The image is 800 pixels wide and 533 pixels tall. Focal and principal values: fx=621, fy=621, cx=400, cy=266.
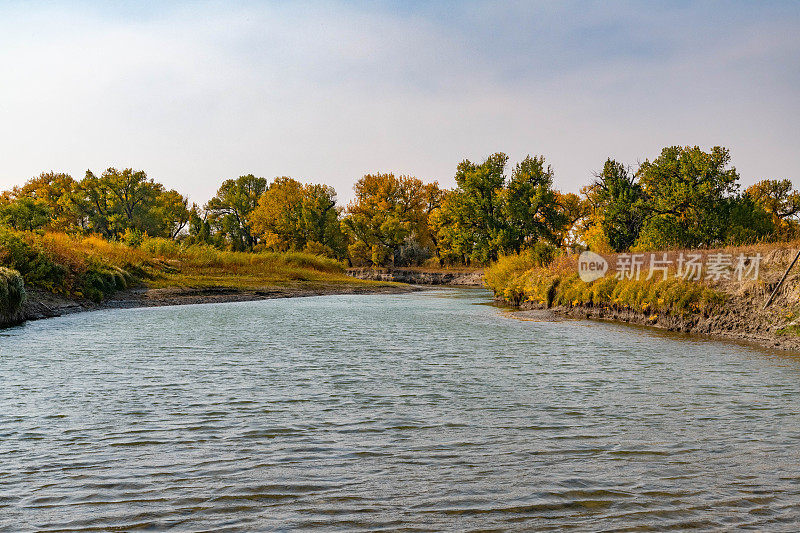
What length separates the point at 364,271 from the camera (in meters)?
93.6

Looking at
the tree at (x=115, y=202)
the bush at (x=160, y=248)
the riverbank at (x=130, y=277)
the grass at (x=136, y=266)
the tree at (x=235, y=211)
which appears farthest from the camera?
the tree at (x=235, y=211)

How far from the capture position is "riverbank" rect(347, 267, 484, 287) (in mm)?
82000

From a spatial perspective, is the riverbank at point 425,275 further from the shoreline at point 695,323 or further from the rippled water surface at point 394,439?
the rippled water surface at point 394,439

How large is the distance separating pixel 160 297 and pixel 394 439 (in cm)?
3027

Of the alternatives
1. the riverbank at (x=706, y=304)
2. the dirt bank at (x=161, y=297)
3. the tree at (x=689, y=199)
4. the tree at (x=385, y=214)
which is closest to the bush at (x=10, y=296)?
the dirt bank at (x=161, y=297)

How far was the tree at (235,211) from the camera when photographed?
368 feet

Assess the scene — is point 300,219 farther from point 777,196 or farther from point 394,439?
point 394,439

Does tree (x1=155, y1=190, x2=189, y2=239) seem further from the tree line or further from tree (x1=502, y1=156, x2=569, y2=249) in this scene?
tree (x1=502, y1=156, x2=569, y2=249)

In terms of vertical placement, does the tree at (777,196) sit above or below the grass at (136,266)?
above

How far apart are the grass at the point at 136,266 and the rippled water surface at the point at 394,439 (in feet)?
47.2

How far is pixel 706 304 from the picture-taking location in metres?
20.7

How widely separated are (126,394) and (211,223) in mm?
108380

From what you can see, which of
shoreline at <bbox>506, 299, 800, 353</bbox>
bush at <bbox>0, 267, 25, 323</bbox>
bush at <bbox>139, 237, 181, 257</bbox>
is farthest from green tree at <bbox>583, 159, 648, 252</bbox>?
bush at <bbox>0, 267, 25, 323</bbox>

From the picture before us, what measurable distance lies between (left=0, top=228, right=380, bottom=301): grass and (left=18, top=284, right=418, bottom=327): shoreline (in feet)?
2.46
